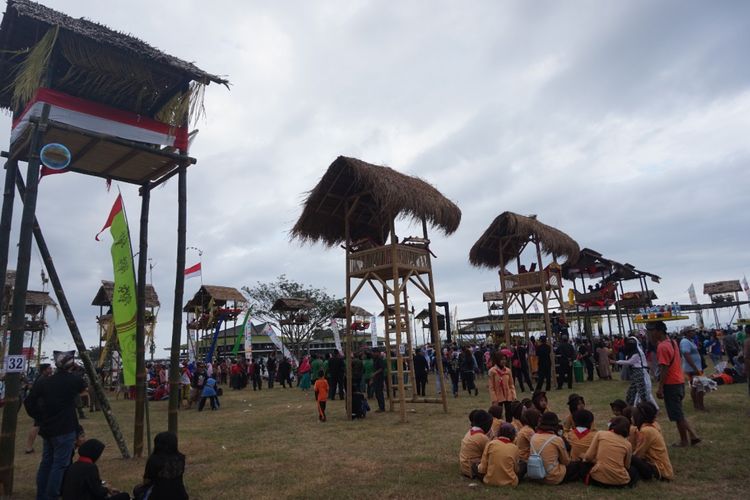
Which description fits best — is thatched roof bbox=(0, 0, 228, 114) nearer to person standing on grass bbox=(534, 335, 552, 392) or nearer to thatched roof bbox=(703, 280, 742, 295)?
person standing on grass bbox=(534, 335, 552, 392)

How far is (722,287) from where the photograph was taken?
43.0 metres

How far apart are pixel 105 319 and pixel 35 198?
26.7m

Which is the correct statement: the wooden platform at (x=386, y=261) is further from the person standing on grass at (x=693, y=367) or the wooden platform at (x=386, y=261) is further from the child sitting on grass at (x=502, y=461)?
the child sitting on grass at (x=502, y=461)

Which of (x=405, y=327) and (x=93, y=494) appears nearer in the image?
(x=93, y=494)

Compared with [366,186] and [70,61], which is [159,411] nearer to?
[366,186]

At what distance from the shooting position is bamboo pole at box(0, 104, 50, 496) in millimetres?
6324

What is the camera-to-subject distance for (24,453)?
32.9 feet

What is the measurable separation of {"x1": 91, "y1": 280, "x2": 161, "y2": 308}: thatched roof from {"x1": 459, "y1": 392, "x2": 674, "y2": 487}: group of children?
91.6ft

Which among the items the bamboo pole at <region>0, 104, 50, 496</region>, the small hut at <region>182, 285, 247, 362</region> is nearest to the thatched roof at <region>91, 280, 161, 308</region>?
the small hut at <region>182, 285, 247, 362</region>

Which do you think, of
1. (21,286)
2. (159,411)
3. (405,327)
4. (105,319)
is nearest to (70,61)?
(21,286)

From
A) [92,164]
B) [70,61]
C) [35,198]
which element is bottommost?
[35,198]

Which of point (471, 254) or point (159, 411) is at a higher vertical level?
point (471, 254)

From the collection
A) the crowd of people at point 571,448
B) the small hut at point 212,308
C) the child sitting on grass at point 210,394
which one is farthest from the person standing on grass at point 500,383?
the small hut at point 212,308

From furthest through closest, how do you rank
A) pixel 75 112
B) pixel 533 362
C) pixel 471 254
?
pixel 471 254, pixel 533 362, pixel 75 112
